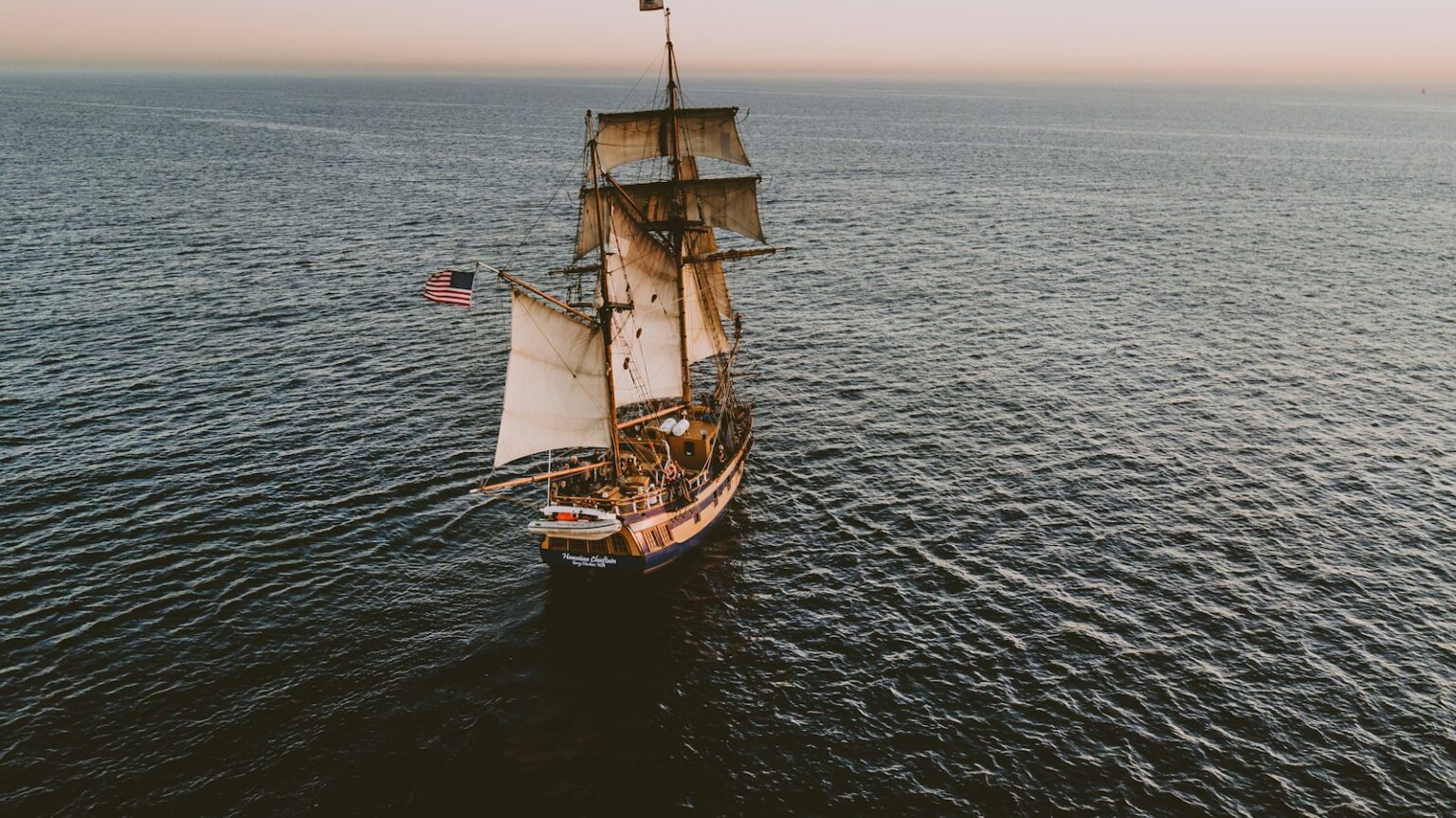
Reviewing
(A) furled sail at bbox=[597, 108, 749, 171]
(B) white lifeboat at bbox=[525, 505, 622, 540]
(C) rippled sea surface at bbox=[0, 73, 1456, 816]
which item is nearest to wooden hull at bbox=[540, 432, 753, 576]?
(B) white lifeboat at bbox=[525, 505, 622, 540]

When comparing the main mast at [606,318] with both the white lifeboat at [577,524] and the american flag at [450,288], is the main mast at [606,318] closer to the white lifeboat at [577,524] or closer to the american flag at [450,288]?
the white lifeboat at [577,524]

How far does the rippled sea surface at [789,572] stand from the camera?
114 feet

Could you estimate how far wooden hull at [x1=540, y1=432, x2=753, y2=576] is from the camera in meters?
45.8

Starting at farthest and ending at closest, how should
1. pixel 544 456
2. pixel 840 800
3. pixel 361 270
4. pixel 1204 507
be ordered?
pixel 361 270, pixel 544 456, pixel 1204 507, pixel 840 800

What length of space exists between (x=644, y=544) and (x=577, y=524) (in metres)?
3.94

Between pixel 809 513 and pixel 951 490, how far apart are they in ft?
A: 32.3

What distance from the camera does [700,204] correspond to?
6469 centimetres

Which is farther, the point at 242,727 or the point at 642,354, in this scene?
the point at 642,354

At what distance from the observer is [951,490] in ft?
187

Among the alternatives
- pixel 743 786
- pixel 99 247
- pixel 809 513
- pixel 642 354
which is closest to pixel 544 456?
pixel 642 354

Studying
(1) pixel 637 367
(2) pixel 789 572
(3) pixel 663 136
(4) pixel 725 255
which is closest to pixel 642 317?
(1) pixel 637 367

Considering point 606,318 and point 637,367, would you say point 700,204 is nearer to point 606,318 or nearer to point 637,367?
point 637,367

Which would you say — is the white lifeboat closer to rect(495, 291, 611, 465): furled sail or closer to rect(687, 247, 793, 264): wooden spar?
rect(495, 291, 611, 465): furled sail

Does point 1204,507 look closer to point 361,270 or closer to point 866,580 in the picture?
point 866,580
